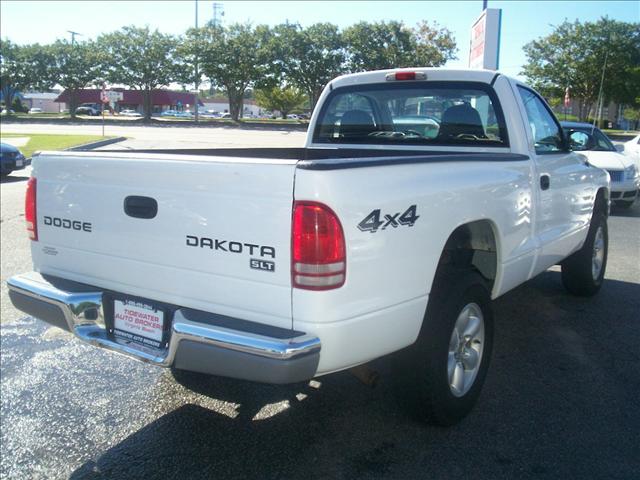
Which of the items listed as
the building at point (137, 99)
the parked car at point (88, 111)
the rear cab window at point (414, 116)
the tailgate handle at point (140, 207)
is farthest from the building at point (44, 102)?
the tailgate handle at point (140, 207)

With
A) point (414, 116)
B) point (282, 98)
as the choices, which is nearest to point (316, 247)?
point (414, 116)

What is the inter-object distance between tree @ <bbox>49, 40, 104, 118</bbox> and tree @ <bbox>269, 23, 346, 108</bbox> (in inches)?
634

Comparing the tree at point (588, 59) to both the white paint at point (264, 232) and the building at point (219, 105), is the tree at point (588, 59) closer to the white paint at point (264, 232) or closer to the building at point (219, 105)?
the white paint at point (264, 232)

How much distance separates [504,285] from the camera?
387 cm

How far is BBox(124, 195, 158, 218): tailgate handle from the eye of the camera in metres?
2.87

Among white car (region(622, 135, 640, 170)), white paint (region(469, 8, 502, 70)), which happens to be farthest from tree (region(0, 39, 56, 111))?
white car (region(622, 135, 640, 170))

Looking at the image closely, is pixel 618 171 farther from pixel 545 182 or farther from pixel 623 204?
pixel 545 182

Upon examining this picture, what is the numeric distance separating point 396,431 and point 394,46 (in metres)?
40.7

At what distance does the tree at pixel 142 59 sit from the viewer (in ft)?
165

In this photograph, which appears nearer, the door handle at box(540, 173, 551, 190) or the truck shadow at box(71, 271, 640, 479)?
the truck shadow at box(71, 271, 640, 479)

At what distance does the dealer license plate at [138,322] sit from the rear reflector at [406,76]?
2.65m

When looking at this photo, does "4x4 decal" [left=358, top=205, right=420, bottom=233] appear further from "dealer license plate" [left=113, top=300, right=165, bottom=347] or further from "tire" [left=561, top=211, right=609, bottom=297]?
"tire" [left=561, top=211, right=609, bottom=297]

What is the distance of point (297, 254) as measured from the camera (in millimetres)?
2469

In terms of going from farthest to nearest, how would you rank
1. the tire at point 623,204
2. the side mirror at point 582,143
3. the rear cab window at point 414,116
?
the tire at point 623,204 < the side mirror at point 582,143 < the rear cab window at point 414,116
